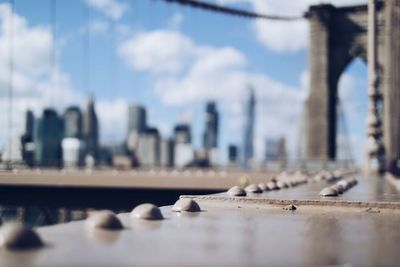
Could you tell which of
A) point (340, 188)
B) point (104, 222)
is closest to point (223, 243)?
point (104, 222)

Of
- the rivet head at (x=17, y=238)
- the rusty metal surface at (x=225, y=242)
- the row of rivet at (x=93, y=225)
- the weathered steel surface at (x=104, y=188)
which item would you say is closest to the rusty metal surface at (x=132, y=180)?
the weathered steel surface at (x=104, y=188)

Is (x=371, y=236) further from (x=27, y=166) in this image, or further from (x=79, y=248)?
(x=27, y=166)

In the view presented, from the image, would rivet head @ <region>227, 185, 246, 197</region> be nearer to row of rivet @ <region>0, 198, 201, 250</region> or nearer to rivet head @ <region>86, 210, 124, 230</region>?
row of rivet @ <region>0, 198, 201, 250</region>

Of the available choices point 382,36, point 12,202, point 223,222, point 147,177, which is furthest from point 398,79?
point 223,222

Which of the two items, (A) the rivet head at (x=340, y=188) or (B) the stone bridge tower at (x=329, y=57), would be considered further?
(B) the stone bridge tower at (x=329, y=57)

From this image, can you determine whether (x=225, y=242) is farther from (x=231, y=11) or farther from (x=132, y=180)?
(x=231, y=11)

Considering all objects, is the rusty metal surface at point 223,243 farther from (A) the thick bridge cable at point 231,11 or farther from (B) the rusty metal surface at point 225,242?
(A) the thick bridge cable at point 231,11
